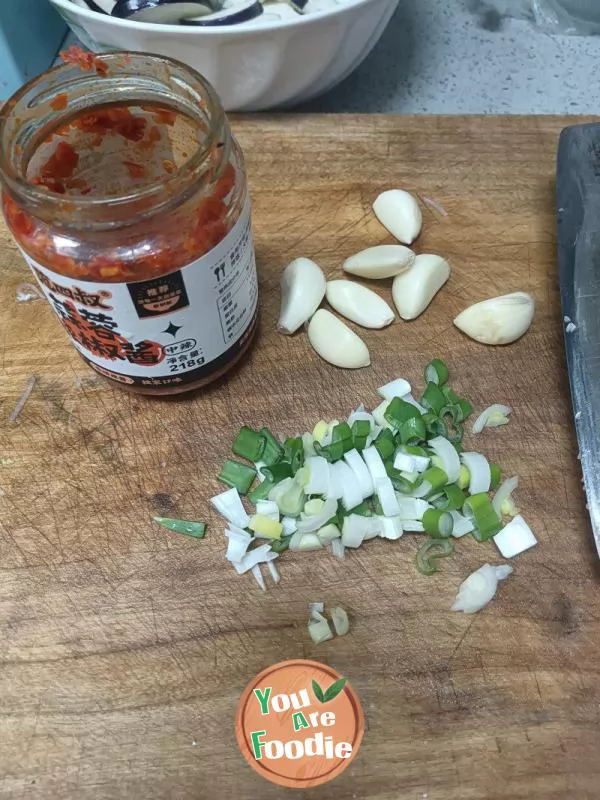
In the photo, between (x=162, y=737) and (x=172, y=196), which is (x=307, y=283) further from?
(x=162, y=737)

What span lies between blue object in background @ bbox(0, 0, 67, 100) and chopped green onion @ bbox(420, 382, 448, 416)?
37.2 inches

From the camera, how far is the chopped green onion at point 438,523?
87cm

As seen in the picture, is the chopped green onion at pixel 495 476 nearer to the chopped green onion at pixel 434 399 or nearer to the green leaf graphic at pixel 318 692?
the chopped green onion at pixel 434 399

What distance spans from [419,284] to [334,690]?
0.56 metres

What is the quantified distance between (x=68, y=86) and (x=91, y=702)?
706 mm

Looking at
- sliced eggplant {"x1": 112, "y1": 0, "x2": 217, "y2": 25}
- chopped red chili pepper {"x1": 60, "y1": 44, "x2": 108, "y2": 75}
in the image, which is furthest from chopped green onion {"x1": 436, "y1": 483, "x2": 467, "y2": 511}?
sliced eggplant {"x1": 112, "y1": 0, "x2": 217, "y2": 25}

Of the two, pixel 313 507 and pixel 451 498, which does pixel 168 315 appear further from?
pixel 451 498

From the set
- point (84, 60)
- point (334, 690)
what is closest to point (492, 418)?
point (334, 690)

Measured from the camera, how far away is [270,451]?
92cm

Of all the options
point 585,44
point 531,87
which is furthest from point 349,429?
point 585,44

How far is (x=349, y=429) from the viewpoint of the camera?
3.01ft

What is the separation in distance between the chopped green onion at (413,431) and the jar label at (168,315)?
243 mm

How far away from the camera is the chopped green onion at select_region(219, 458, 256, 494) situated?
0.92 meters

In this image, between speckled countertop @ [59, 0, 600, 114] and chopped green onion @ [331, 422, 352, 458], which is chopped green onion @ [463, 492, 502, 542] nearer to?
chopped green onion @ [331, 422, 352, 458]
